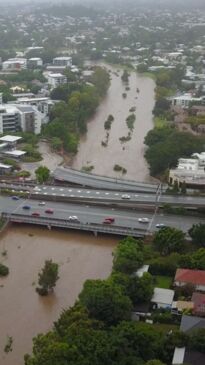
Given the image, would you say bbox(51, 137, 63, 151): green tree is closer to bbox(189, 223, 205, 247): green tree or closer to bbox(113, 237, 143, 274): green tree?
bbox(189, 223, 205, 247): green tree

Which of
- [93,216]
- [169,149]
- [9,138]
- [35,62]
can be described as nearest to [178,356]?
[93,216]

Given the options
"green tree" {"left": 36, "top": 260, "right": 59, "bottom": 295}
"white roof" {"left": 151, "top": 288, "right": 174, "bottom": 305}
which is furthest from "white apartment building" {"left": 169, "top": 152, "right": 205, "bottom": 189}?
"green tree" {"left": 36, "top": 260, "right": 59, "bottom": 295}

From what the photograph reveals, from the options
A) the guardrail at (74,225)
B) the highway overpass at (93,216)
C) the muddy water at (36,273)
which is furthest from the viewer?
the highway overpass at (93,216)

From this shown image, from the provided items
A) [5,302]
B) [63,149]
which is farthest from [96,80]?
[5,302]

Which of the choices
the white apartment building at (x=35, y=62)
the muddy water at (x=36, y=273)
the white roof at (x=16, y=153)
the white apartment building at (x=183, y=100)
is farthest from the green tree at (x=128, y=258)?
the white apartment building at (x=35, y=62)

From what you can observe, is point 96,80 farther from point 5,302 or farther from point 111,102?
point 5,302

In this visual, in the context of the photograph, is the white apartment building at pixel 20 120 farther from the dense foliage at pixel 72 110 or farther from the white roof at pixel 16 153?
the white roof at pixel 16 153
